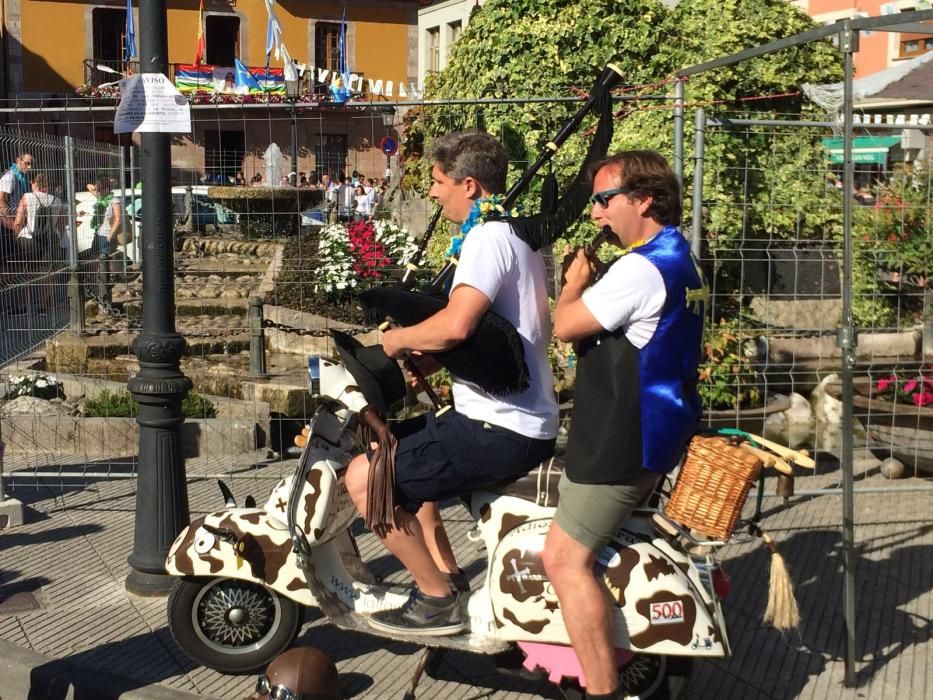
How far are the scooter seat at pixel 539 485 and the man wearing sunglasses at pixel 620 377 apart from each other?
0.19 m

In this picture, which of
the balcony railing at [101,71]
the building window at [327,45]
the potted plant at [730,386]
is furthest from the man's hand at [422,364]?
the building window at [327,45]

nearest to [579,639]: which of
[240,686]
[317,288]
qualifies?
[240,686]

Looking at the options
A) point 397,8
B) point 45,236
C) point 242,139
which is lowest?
point 45,236

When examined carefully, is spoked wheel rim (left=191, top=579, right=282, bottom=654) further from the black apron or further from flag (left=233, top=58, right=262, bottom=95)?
flag (left=233, top=58, right=262, bottom=95)

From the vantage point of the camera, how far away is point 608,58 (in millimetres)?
8156

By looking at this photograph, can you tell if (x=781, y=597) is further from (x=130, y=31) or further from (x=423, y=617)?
(x=130, y=31)

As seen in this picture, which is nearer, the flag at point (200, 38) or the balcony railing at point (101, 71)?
the flag at point (200, 38)

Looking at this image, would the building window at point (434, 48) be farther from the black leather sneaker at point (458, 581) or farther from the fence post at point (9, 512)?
the black leather sneaker at point (458, 581)

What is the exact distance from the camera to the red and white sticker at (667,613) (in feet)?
12.5

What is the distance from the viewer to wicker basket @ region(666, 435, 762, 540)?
3.74 m

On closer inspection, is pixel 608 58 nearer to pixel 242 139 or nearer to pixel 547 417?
pixel 242 139

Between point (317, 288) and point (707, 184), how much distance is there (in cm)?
347

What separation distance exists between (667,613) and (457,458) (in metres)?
0.87

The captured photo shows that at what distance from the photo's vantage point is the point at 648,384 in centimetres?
365
